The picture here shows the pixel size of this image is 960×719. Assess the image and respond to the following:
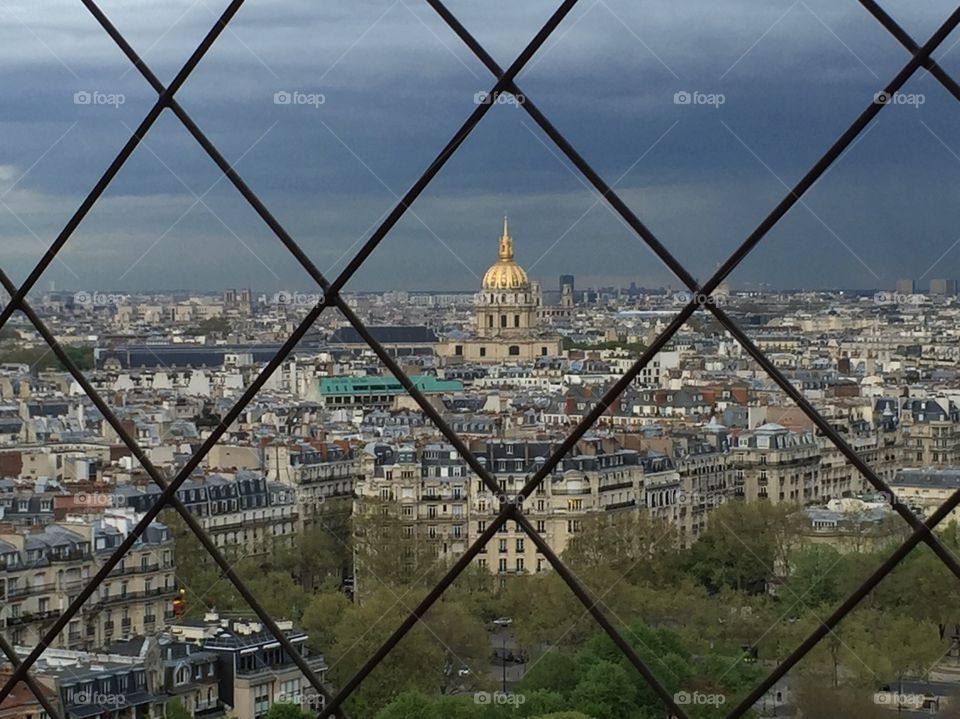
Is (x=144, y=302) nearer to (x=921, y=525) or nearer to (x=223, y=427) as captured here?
(x=223, y=427)

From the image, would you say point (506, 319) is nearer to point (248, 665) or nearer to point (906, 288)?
point (248, 665)

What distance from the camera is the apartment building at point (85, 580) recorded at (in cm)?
335

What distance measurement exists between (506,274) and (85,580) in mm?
1424

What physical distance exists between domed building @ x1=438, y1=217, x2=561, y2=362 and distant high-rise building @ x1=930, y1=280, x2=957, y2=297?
0.77 metres

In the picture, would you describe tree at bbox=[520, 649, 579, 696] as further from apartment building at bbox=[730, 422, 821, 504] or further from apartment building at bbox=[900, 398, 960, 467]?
apartment building at bbox=[900, 398, 960, 467]

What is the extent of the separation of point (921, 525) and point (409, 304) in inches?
76.7

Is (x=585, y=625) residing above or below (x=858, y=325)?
below

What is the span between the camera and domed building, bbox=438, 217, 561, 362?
2977mm

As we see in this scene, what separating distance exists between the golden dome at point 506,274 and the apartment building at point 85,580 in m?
1.04

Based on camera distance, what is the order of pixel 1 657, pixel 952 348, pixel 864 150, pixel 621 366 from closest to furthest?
1. pixel 864 150
2. pixel 952 348
3. pixel 1 657
4. pixel 621 366

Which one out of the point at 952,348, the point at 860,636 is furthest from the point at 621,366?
the point at 860,636

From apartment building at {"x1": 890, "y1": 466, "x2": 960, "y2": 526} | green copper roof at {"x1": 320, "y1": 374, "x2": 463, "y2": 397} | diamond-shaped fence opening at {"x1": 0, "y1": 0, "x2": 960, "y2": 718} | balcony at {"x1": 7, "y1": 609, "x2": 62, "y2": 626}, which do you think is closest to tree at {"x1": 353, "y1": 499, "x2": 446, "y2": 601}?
green copper roof at {"x1": 320, "y1": 374, "x2": 463, "y2": 397}

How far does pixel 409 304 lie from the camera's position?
8.64ft

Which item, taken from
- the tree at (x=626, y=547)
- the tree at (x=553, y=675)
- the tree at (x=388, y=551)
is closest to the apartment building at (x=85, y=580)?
the tree at (x=388, y=551)
